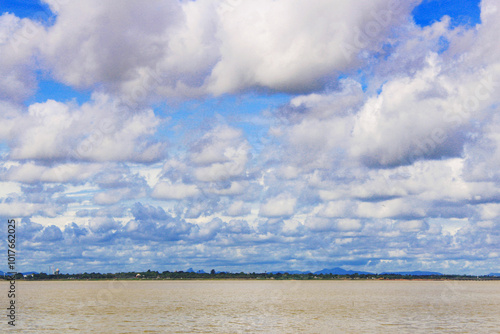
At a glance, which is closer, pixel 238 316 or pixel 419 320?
pixel 419 320

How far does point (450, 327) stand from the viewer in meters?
71.4

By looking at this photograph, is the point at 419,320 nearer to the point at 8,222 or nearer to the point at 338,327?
the point at 338,327

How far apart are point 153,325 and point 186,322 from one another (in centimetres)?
599

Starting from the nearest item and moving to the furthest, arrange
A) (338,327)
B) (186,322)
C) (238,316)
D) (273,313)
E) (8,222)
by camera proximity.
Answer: (8,222), (338,327), (186,322), (238,316), (273,313)

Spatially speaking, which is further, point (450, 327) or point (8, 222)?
point (450, 327)

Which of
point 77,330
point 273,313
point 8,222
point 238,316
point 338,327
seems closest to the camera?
point 8,222

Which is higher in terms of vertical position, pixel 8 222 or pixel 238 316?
pixel 8 222

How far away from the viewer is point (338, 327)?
72062mm

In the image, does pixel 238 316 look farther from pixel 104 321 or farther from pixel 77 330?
pixel 77 330

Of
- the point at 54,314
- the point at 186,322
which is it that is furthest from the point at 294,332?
the point at 54,314

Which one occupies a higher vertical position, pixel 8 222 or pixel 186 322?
pixel 8 222

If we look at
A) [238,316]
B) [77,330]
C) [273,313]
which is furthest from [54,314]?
[273,313]

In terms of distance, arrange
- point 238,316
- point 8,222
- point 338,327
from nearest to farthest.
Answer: point 8,222 < point 338,327 < point 238,316

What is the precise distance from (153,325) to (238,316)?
58.9 ft
